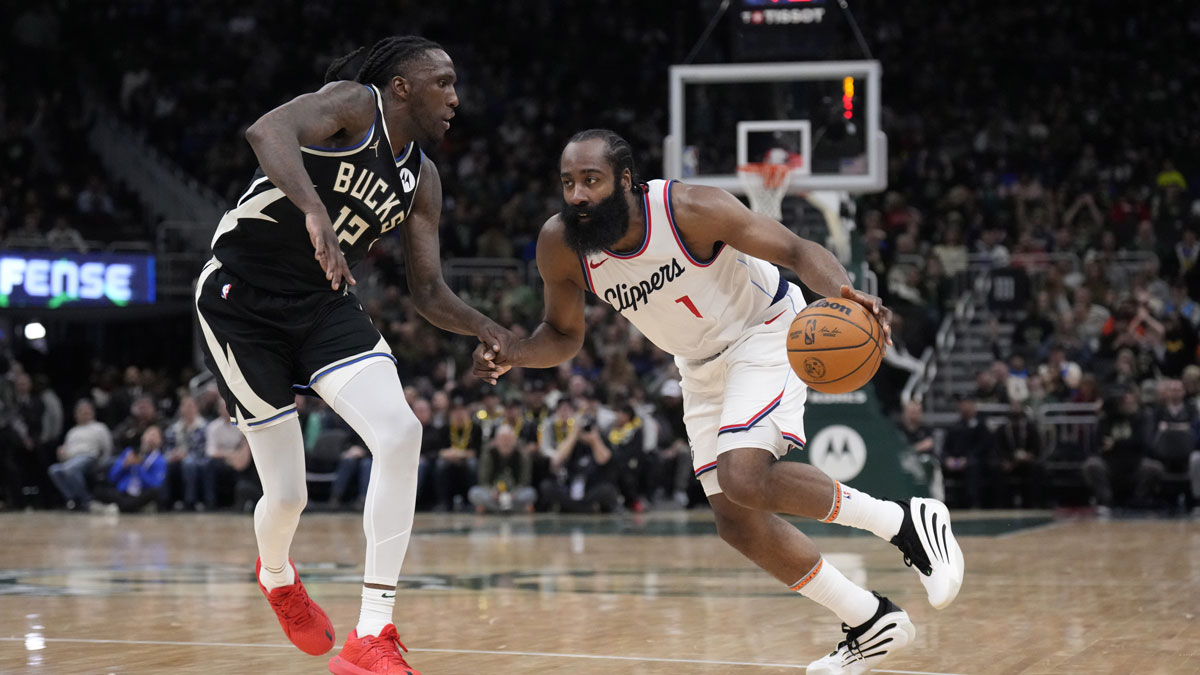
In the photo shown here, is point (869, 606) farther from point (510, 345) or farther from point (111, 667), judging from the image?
point (111, 667)

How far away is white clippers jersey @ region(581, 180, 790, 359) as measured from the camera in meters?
5.14

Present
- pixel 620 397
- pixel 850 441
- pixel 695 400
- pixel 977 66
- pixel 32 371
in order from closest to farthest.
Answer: pixel 695 400 < pixel 850 441 < pixel 620 397 < pixel 32 371 < pixel 977 66

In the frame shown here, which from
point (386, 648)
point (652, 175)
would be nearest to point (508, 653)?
point (386, 648)

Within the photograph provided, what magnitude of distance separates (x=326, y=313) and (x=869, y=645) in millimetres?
2141

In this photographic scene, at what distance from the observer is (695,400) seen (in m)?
5.34

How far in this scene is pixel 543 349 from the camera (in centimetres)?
546

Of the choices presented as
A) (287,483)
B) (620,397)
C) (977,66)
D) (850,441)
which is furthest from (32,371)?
(287,483)

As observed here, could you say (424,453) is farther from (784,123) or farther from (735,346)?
(735,346)

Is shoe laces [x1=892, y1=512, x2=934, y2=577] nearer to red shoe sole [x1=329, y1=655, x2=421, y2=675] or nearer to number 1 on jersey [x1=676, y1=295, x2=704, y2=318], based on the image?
number 1 on jersey [x1=676, y1=295, x2=704, y2=318]

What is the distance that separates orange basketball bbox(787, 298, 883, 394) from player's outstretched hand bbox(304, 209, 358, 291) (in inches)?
58.2

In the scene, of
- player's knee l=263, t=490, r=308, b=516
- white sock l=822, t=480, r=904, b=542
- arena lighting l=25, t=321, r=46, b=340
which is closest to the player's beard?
white sock l=822, t=480, r=904, b=542

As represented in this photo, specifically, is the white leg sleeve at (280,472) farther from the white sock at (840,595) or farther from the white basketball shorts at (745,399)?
the white sock at (840,595)

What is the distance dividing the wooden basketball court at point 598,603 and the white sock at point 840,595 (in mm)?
299

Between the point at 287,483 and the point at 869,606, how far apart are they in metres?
2.02
